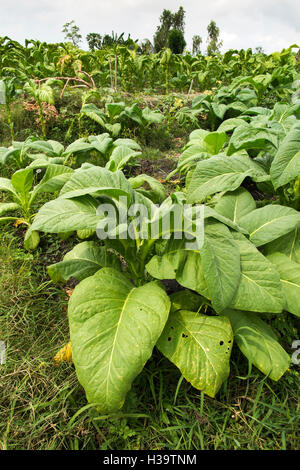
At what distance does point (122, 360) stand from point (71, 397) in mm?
362

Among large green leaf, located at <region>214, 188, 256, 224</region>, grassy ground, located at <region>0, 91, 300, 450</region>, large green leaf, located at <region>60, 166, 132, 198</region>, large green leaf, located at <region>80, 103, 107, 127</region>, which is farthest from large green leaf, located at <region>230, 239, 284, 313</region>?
large green leaf, located at <region>80, 103, 107, 127</region>

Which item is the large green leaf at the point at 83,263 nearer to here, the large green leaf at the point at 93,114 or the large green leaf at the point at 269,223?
the large green leaf at the point at 269,223

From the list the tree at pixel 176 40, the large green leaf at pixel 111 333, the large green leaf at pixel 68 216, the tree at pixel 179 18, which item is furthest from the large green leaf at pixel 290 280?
the tree at pixel 179 18

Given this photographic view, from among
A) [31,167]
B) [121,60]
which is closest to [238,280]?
[31,167]

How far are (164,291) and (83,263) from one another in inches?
18.9

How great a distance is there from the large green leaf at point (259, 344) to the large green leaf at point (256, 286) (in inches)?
5.7

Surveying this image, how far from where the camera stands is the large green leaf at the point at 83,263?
1477mm

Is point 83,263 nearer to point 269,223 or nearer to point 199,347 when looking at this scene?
point 199,347

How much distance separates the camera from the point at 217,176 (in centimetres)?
184

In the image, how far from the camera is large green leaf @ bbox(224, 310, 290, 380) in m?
1.23

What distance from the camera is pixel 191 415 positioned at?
3.98 feet

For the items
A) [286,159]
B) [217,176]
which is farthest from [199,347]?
[286,159]

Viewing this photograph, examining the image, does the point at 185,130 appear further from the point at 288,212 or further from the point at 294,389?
the point at 294,389

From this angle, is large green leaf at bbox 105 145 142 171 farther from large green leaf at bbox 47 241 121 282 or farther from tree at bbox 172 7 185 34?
tree at bbox 172 7 185 34
